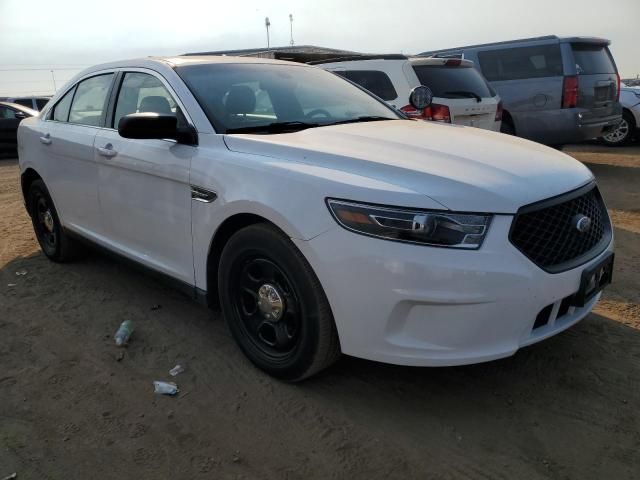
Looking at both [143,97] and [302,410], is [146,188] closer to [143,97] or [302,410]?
[143,97]

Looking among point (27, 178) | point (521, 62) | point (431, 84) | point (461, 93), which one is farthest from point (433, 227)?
point (521, 62)

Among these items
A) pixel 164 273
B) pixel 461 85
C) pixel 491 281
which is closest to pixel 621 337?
pixel 491 281

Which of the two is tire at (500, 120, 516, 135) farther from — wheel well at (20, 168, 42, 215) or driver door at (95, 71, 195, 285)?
wheel well at (20, 168, 42, 215)

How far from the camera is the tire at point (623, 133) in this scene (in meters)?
10.8

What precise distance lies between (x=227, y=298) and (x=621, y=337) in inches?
88.8

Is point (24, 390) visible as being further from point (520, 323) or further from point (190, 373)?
point (520, 323)

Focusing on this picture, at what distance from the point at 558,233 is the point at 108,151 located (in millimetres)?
2736

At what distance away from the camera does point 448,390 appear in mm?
2773

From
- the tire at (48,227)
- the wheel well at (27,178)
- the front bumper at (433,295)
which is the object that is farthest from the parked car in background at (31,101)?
the front bumper at (433,295)

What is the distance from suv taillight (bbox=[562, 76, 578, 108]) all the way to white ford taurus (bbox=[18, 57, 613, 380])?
5.67m

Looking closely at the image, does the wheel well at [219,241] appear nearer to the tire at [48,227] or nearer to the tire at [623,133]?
the tire at [48,227]

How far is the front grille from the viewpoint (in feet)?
7.55

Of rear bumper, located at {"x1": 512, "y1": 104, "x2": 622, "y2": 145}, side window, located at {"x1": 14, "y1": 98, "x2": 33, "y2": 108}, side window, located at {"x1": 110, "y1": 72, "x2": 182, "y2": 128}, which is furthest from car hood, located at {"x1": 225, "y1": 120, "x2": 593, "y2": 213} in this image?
side window, located at {"x1": 14, "y1": 98, "x2": 33, "y2": 108}

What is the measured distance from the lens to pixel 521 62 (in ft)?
29.3
